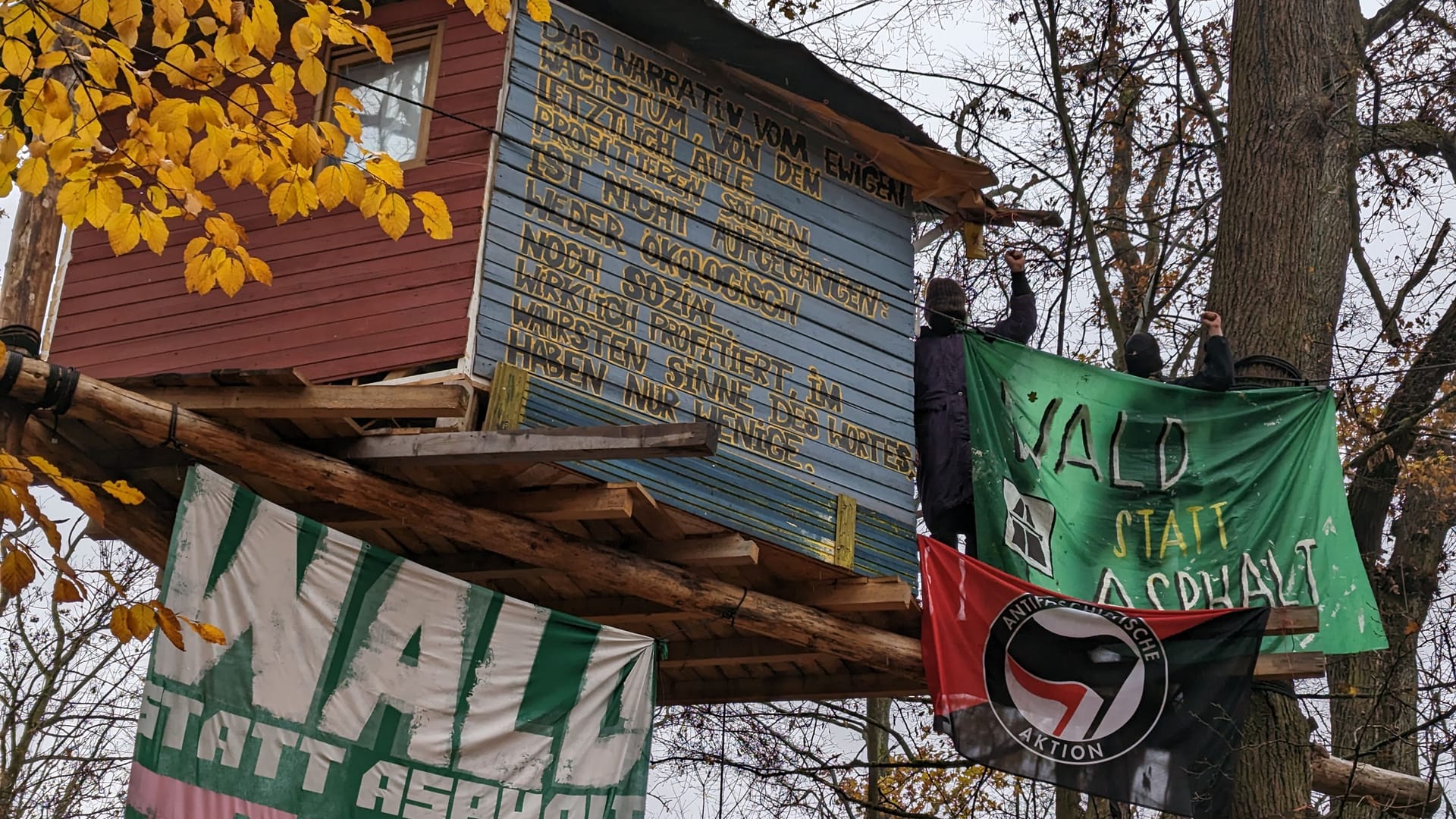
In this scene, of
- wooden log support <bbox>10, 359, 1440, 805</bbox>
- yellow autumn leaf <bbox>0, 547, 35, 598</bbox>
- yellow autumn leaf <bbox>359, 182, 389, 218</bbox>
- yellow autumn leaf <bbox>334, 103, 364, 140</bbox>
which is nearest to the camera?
yellow autumn leaf <bbox>0, 547, 35, 598</bbox>

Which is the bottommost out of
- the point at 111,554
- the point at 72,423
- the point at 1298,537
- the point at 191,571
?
the point at 191,571

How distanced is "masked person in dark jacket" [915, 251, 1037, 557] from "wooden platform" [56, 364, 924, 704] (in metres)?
0.73

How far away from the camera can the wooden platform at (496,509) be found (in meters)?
8.50

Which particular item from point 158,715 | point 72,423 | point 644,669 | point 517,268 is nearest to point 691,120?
point 517,268

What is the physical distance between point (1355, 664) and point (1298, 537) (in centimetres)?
240

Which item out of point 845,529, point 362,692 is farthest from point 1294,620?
point 362,692

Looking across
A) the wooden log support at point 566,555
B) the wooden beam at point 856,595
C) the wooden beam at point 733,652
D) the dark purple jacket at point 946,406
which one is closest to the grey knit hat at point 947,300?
the dark purple jacket at point 946,406

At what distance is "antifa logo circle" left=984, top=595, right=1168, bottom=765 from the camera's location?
1012cm

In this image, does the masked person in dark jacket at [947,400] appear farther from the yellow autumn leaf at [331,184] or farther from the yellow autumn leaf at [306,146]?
the yellow autumn leaf at [306,146]

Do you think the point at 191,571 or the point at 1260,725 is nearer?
the point at 191,571

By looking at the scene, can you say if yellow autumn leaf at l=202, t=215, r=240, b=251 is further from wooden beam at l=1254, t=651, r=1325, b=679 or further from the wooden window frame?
wooden beam at l=1254, t=651, r=1325, b=679

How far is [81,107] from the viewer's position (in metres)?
7.03

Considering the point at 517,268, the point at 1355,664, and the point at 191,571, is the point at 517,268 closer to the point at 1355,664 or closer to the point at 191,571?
the point at 191,571

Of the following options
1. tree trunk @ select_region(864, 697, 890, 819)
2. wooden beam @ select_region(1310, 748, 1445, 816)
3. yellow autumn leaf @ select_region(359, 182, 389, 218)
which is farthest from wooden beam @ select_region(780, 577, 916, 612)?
tree trunk @ select_region(864, 697, 890, 819)
